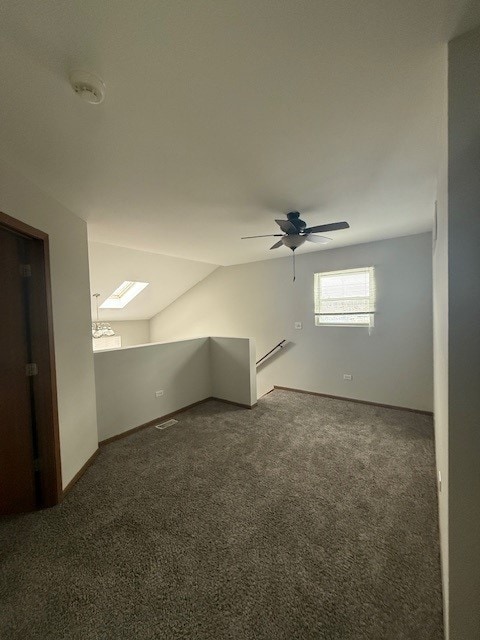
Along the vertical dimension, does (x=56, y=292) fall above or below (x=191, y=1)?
below

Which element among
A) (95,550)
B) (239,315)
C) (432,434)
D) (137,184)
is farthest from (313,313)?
(95,550)

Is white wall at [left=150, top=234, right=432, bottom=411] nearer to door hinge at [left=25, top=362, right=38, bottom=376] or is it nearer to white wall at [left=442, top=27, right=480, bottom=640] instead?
white wall at [left=442, top=27, right=480, bottom=640]

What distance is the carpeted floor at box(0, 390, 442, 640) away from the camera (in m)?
1.22

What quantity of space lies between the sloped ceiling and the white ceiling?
201cm

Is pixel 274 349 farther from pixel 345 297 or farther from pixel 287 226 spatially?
pixel 287 226

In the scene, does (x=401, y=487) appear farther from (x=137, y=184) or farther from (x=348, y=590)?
(x=137, y=184)

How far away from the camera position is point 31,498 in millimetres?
1979

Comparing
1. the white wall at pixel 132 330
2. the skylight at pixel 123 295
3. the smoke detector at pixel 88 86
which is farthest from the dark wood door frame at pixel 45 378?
the white wall at pixel 132 330

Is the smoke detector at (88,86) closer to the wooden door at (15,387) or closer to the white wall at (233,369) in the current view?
the wooden door at (15,387)

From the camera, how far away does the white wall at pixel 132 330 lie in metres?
6.71

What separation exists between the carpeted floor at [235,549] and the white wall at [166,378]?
1.66 ft

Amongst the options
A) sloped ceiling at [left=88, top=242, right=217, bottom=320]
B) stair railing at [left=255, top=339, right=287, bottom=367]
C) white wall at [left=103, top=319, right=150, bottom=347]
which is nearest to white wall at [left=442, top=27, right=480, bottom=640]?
stair railing at [left=255, top=339, right=287, bottom=367]

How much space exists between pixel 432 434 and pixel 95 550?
11.4ft

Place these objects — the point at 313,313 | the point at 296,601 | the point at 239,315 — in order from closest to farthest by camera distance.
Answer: the point at 296,601 < the point at 313,313 < the point at 239,315
